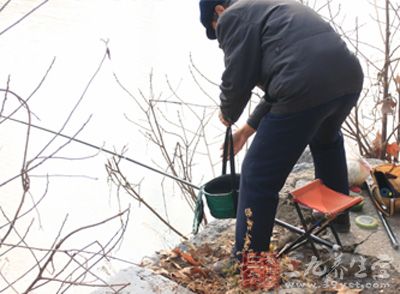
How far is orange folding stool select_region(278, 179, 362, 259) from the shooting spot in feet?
9.27

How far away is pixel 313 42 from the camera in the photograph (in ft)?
8.05

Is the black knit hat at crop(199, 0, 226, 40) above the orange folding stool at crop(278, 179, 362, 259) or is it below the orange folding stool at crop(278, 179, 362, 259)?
above

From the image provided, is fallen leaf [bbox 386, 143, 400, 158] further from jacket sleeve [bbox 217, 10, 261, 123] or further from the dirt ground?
jacket sleeve [bbox 217, 10, 261, 123]

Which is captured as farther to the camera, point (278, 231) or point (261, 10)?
point (278, 231)

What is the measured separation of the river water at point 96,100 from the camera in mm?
5789

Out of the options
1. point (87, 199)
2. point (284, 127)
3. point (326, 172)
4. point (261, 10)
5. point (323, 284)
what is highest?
point (261, 10)

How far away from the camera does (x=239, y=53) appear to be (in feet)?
8.10

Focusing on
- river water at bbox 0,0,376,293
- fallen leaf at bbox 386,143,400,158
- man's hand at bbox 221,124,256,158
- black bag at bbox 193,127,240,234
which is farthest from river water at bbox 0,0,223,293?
fallen leaf at bbox 386,143,400,158

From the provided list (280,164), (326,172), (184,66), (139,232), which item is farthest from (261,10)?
(184,66)

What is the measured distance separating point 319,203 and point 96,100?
5.01 m

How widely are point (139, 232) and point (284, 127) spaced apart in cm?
374

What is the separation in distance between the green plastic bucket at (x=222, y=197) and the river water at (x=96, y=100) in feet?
5.60

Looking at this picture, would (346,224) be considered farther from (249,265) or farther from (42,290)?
(42,290)

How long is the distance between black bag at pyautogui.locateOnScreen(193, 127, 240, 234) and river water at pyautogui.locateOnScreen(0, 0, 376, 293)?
5.56ft
